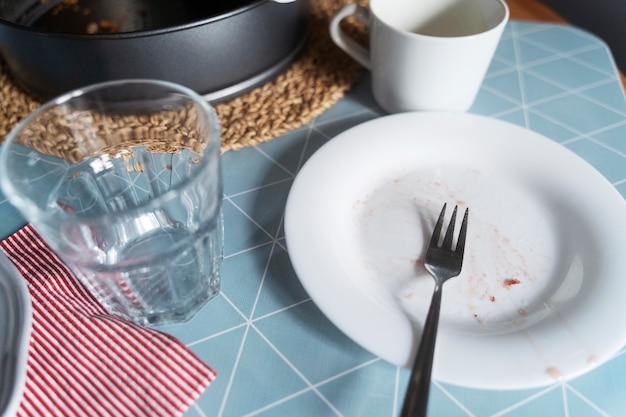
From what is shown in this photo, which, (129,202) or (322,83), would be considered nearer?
(129,202)

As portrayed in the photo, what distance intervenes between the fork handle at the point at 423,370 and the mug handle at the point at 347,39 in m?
0.28

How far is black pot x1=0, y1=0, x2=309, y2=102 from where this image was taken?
16.8 inches

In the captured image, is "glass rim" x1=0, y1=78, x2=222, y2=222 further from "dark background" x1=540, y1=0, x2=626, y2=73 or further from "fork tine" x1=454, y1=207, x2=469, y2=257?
"dark background" x1=540, y1=0, x2=626, y2=73

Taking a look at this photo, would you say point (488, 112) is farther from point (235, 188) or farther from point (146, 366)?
point (146, 366)

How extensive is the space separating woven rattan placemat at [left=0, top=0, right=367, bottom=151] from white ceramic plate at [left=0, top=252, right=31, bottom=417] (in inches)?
7.7

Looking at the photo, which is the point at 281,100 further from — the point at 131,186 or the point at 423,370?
the point at 423,370

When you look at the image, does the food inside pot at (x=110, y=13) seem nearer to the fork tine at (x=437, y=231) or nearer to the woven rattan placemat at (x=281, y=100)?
the woven rattan placemat at (x=281, y=100)

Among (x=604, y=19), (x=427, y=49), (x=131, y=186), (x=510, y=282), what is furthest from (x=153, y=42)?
(x=604, y=19)

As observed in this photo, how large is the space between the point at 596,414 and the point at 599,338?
1.7 inches

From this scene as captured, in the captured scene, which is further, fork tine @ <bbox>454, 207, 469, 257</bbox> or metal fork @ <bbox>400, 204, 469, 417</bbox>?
fork tine @ <bbox>454, 207, 469, 257</bbox>

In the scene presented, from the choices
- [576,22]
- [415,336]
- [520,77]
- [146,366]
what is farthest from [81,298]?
[576,22]

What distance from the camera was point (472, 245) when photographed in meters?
0.39

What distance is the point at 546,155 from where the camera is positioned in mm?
441

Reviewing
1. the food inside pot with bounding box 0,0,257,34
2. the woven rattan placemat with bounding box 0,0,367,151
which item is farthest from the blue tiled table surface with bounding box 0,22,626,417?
the food inside pot with bounding box 0,0,257,34
